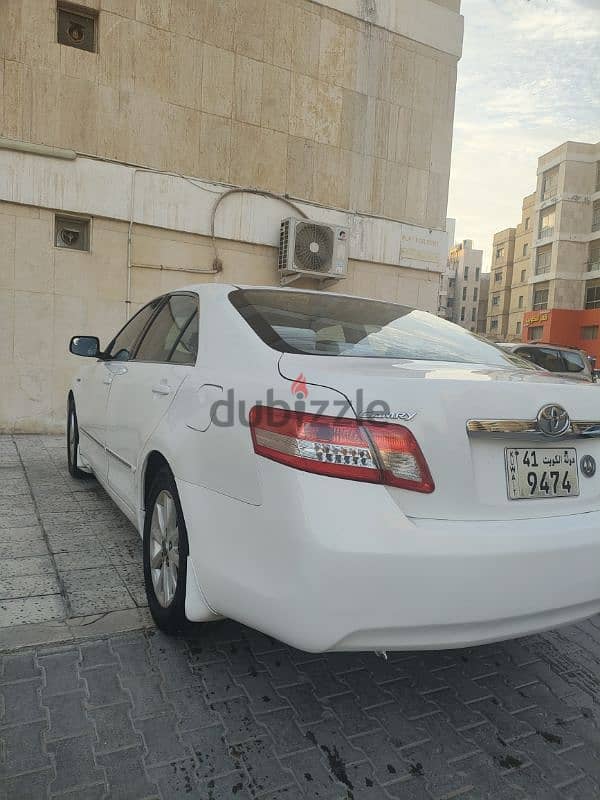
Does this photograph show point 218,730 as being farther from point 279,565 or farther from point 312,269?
point 312,269

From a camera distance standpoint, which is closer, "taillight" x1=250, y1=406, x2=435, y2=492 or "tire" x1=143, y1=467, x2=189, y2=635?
"taillight" x1=250, y1=406, x2=435, y2=492

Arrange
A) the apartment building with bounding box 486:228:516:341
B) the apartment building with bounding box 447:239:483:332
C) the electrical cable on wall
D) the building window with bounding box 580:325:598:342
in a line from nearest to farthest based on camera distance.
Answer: the electrical cable on wall
the building window with bounding box 580:325:598:342
the apartment building with bounding box 486:228:516:341
the apartment building with bounding box 447:239:483:332

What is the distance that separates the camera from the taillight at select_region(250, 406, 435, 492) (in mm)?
1674

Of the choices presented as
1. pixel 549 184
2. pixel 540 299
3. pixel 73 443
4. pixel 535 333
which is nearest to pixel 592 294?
pixel 540 299

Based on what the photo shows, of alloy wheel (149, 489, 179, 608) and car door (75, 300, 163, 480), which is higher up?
car door (75, 300, 163, 480)

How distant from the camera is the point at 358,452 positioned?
1.68 m

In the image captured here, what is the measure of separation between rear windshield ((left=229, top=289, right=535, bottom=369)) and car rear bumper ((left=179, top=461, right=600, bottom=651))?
24.9 inches

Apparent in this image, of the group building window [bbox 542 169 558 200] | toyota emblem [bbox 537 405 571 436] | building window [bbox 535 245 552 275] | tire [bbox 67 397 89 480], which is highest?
building window [bbox 542 169 558 200]

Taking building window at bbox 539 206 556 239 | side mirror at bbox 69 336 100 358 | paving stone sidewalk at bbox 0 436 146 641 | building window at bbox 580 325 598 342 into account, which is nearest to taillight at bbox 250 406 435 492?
paving stone sidewalk at bbox 0 436 146 641

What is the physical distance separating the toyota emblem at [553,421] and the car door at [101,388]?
2.33 metres

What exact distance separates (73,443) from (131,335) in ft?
5.26

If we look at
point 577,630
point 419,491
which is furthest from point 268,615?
point 577,630

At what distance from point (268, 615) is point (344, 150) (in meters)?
8.27

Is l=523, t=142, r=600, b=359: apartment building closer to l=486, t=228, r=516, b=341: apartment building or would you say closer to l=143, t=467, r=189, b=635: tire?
l=486, t=228, r=516, b=341: apartment building
